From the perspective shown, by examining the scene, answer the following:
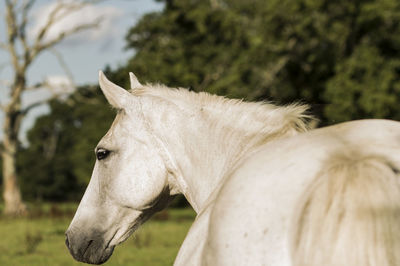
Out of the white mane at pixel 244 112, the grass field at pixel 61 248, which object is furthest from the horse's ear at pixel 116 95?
the grass field at pixel 61 248

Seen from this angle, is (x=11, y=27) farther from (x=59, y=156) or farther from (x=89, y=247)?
(x=59, y=156)

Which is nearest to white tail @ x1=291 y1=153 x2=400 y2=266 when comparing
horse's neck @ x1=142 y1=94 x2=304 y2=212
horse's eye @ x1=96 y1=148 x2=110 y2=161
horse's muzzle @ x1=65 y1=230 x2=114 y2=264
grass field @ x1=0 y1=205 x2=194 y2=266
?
horse's neck @ x1=142 y1=94 x2=304 y2=212

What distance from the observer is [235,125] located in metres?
3.14

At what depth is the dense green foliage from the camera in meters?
23.2

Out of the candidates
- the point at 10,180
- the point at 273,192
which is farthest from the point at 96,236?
the point at 10,180

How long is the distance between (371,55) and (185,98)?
70.4 ft

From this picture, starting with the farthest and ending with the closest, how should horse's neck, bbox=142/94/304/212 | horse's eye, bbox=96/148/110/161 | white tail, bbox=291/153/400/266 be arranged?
horse's eye, bbox=96/148/110/161 < horse's neck, bbox=142/94/304/212 < white tail, bbox=291/153/400/266

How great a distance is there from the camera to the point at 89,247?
135 inches

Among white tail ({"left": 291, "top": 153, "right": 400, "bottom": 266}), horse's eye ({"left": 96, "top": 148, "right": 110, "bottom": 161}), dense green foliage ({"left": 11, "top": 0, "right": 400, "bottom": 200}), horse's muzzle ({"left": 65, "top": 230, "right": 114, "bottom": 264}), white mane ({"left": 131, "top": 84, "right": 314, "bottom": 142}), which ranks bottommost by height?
dense green foliage ({"left": 11, "top": 0, "right": 400, "bottom": 200})

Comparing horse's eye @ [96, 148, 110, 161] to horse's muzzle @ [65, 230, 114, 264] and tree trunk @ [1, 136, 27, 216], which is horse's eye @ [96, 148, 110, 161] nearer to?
horse's muzzle @ [65, 230, 114, 264]

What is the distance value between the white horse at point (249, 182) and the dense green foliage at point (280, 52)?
18653 mm

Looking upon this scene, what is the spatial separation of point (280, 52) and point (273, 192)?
2400 centimetres

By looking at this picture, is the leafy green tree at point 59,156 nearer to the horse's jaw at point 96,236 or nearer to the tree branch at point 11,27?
the tree branch at point 11,27

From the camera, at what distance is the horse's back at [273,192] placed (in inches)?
79.2
